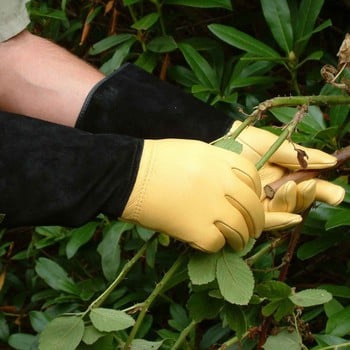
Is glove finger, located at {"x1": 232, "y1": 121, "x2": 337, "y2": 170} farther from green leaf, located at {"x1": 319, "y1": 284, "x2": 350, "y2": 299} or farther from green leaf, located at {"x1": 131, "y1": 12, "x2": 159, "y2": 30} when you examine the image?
green leaf, located at {"x1": 131, "y1": 12, "x2": 159, "y2": 30}

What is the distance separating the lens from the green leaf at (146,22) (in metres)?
2.04

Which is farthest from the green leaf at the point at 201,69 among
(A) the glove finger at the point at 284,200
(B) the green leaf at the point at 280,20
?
(A) the glove finger at the point at 284,200

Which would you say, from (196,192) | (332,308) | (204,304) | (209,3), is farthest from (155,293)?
(209,3)

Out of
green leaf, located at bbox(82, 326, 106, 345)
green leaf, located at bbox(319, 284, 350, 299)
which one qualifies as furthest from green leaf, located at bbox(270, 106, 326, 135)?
green leaf, located at bbox(82, 326, 106, 345)

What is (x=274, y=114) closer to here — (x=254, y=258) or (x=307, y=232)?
(x=307, y=232)

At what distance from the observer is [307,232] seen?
176cm

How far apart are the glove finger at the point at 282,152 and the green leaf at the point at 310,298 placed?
0.26m

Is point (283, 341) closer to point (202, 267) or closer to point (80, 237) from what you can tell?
point (202, 267)

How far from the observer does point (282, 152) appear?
1655 millimetres

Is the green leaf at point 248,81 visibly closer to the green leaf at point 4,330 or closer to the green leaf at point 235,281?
the green leaf at point 235,281

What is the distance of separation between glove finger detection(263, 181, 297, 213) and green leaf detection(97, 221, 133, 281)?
0.57 metres

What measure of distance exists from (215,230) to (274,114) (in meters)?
0.48

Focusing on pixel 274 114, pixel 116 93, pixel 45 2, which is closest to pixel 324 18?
pixel 274 114

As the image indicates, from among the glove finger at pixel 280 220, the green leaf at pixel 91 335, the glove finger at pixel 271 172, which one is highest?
the glove finger at pixel 280 220
